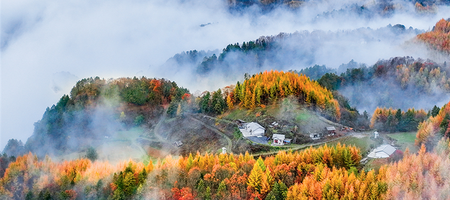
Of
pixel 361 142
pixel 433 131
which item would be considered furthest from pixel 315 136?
pixel 433 131

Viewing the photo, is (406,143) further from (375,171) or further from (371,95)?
(371,95)

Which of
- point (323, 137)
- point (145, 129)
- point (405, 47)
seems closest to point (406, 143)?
point (323, 137)

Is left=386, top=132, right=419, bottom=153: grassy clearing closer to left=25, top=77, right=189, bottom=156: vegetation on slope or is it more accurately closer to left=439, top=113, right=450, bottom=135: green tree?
left=439, top=113, right=450, bottom=135: green tree

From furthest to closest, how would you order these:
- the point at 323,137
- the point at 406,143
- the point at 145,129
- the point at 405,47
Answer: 1. the point at 405,47
2. the point at 145,129
3. the point at 323,137
4. the point at 406,143

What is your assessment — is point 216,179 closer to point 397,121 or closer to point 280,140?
point 280,140

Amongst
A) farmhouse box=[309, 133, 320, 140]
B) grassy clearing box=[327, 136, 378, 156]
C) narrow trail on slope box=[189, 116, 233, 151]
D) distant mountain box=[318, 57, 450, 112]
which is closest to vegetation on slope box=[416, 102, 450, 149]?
grassy clearing box=[327, 136, 378, 156]

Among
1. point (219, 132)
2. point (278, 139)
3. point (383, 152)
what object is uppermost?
point (219, 132)
